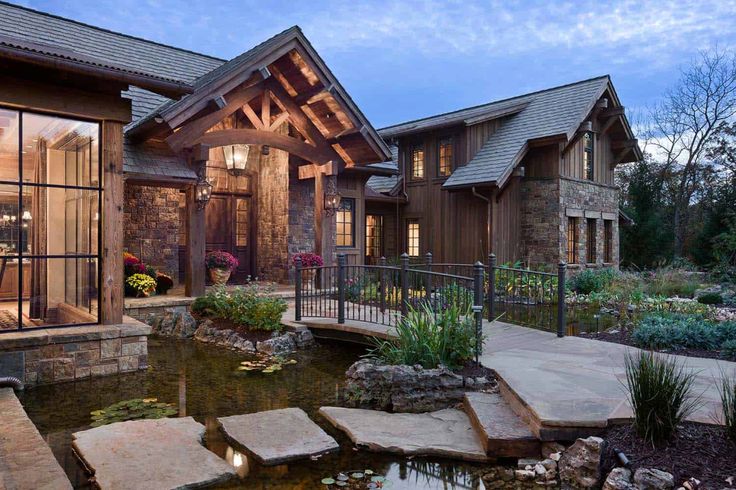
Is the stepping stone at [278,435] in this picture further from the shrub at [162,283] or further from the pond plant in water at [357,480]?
the shrub at [162,283]

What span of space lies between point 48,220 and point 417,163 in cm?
1300

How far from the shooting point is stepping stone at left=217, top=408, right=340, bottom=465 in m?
4.22

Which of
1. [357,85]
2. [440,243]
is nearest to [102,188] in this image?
[440,243]

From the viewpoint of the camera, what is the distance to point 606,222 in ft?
59.6

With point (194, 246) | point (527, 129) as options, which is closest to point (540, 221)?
point (527, 129)

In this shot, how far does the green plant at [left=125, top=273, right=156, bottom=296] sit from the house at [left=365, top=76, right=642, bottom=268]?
26.7 ft

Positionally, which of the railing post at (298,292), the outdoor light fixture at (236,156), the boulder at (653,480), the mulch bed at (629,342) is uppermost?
the outdoor light fixture at (236,156)

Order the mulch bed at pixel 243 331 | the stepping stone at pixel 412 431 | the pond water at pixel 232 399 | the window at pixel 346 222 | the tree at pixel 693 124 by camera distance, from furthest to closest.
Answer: the tree at pixel 693 124 < the window at pixel 346 222 < the mulch bed at pixel 243 331 < the stepping stone at pixel 412 431 < the pond water at pixel 232 399

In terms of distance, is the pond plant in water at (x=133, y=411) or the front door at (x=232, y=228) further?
the front door at (x=232, y=228)

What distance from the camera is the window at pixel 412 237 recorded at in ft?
58.5

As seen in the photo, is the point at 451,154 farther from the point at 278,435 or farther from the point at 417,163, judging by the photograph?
the point at 278,435

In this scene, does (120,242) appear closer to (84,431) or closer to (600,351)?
(84,431)

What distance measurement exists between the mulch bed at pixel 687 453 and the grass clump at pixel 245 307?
579cm

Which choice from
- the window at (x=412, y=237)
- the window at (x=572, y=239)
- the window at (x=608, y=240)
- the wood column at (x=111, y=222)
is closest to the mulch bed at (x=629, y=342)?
the wood column at (x=111, y=222)
